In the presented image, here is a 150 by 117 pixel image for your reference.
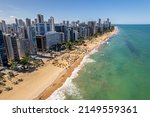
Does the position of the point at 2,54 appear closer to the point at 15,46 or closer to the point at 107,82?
the point at 15,46

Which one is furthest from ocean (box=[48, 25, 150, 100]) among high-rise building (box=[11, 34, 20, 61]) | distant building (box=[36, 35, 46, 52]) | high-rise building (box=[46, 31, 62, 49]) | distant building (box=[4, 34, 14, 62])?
high-rise building (box=[46, 31, 62, 49])

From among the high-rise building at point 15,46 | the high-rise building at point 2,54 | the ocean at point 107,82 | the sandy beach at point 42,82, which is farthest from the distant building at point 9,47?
the ocean at point 107,82

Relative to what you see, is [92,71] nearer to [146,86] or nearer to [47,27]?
[146,86]

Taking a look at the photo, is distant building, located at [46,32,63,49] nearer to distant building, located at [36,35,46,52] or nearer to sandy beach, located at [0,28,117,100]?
distant building, located at [36,35,46,52]

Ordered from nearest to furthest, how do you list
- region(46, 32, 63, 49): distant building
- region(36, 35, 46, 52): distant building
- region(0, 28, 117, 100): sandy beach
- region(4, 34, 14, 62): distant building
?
region(0, 28, 117, 100): sandy beach < region(4, 34, 14, 62): distant building < region(36, 35, 46, 52): distant building < region(46, 32, 63, 49): distant building

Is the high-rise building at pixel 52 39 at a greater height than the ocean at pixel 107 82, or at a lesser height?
greater

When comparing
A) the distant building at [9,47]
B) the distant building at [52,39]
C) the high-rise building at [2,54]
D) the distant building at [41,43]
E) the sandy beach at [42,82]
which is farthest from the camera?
the distant building at [52,39]

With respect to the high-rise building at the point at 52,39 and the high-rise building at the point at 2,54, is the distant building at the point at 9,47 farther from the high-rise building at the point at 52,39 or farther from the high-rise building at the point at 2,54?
the high-rise building at the point at 52,39

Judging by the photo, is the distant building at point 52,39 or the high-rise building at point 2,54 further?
the distant building at point 52,39

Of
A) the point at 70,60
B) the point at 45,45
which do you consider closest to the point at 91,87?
the point at 70,60

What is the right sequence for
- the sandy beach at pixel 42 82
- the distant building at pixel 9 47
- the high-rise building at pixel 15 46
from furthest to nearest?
the high-rise building at pixel 15 46 → the distant building at pixel 9 47 → the sandy beach at pixel 42 82

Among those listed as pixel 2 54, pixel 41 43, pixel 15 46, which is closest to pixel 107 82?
pixel 2 54

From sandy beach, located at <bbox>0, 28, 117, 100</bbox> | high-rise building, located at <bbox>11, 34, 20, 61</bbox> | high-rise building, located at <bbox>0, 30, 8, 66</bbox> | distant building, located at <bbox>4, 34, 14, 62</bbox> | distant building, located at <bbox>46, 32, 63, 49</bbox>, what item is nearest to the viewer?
sandy beach, located at <bbox>0, 28, 117, 100</bbox>
